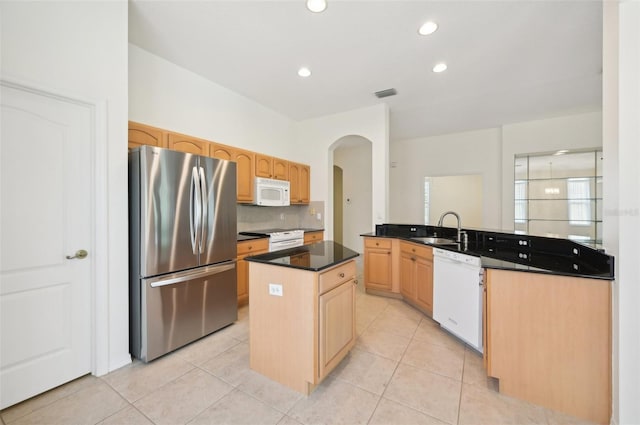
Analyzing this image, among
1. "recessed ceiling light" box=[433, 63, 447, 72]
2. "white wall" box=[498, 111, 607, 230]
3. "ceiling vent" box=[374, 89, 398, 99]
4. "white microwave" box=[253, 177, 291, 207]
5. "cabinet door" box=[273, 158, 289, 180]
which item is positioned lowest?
"white microwave" box=[253, 177, 291, 207]

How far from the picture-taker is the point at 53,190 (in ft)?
5.78

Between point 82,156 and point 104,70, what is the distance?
72cm

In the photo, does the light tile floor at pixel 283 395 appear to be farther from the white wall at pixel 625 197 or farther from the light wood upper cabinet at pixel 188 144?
the light wood upper cabinet at pixel 188 144

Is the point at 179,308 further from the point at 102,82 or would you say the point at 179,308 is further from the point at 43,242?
the point at 102,82

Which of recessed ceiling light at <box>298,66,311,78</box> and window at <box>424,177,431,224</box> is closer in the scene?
recessed ceiling light at <box>298,66,311,78</box>

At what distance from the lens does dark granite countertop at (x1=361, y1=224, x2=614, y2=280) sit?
1544 millimetres

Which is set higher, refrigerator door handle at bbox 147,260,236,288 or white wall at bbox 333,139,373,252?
white wall at bbox 333,139,373,252

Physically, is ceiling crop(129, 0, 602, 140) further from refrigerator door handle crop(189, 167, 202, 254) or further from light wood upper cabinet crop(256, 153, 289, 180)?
refrigerator door handle crop(189, 167, 202, 254)

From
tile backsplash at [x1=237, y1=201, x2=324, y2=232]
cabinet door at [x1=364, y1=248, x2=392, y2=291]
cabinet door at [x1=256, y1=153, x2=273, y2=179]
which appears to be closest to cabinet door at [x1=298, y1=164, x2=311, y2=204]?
tile backsplash at [x1=237, y1=201, x2=324, y2=232]

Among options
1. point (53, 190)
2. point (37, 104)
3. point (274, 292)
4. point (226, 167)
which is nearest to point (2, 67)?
point (37, 104)

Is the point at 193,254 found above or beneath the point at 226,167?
beneath

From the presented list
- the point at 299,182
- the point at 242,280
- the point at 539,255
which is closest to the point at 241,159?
the point at 299,182

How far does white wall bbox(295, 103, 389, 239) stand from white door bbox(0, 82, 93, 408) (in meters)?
3.40

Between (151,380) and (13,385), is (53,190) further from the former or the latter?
(151,380)
